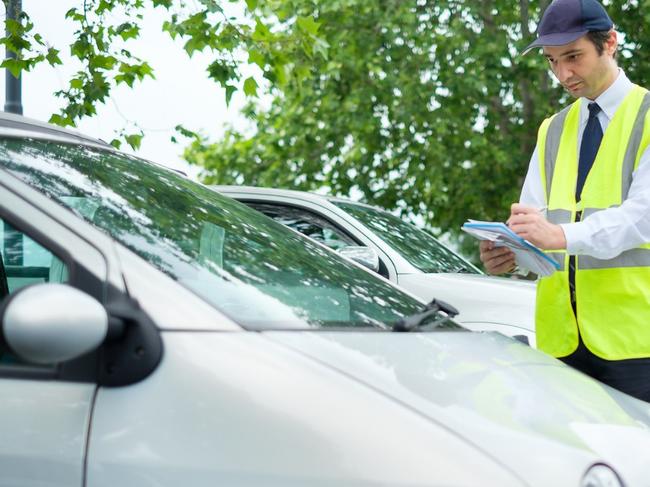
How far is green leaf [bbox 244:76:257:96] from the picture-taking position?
26.0ft

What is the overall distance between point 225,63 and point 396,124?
8.30 metres

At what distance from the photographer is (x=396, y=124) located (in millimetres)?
16188

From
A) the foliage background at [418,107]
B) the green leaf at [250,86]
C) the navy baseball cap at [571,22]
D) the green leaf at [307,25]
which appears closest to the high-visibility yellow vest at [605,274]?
the navy baseball cap at [571,22]

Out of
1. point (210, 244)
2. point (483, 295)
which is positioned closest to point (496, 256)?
point (210, 244)

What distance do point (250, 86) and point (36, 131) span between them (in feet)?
16.1

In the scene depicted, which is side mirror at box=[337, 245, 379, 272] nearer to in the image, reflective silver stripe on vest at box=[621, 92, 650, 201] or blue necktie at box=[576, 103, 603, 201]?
blue necktie at box=[576, 103, 603, 201]

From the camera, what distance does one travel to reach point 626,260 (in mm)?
3348

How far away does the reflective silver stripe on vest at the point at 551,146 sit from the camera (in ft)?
11.8

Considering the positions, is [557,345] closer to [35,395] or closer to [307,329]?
[307,329]

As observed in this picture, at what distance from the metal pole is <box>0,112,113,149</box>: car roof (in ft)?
14.8

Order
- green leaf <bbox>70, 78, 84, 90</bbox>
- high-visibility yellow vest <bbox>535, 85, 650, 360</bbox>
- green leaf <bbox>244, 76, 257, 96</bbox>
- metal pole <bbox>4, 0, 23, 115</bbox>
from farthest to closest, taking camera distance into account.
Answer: green leaf <bbox>70, 78, 84, 90</bbox>
green leaf <bbox>244, 76, 257, 96</bbox>
metal pole <bbox>4, 0, 23, 115</bbox>
high-visibility yellow vest <bbox>535, 85, 650, 360</bbox>

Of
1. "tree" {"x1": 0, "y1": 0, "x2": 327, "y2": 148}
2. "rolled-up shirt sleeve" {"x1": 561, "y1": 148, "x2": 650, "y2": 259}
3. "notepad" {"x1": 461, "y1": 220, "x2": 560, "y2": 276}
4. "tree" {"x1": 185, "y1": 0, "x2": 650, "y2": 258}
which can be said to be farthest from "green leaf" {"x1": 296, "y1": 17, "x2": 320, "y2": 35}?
"tree" {"x1": 185, "y1": 0, "x2": 650, "y2": 258}

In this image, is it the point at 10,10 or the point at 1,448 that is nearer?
the point at 1,448

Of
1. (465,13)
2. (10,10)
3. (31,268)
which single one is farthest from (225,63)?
(465,13)
